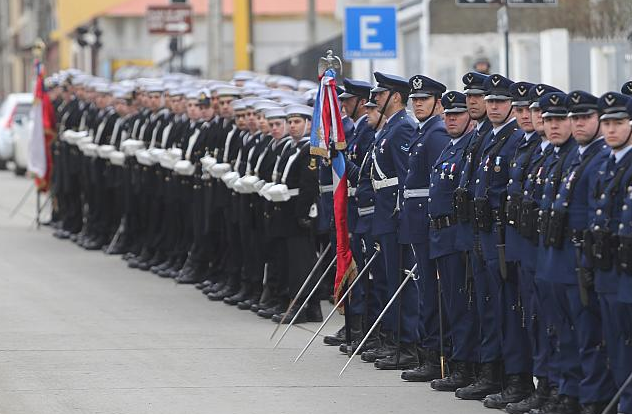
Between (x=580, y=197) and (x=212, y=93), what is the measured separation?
910cm

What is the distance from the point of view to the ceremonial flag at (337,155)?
13992 millimetres

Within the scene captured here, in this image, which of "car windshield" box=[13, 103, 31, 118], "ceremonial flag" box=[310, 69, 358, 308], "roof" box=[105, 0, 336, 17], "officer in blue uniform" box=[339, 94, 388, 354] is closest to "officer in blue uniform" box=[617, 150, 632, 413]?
"officer in blue uniform" box=[339, 94, 388, 354]

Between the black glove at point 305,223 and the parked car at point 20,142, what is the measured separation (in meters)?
21.9

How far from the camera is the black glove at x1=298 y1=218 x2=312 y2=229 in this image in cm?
1612

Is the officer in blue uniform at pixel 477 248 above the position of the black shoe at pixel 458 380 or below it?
above

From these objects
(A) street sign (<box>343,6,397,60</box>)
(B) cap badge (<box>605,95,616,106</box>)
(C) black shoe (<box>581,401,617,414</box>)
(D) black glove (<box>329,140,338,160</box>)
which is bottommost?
(C) black shoe (<box>581,401,617,414</box>)

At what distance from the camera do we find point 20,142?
38.4 m

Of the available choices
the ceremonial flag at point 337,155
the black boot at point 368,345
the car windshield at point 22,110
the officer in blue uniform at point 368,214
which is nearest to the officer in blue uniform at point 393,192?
the officer in blue uniform at point 368,214

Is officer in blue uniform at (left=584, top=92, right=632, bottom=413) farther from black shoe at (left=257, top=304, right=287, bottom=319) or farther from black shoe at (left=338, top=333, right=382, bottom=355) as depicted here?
black shoe at (left=257, top=304, right=287, bottom=319)

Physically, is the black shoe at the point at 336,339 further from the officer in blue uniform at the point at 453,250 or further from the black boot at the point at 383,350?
the officer in blue uniform at the point at 453,250

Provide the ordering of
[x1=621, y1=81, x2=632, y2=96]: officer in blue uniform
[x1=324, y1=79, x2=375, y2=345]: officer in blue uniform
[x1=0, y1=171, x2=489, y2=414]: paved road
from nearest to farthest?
1. [x1=621, y1=81, x2=632, y2=96]: officer in blue uniform
2. [x1=0, y1=171, x2=489, y2=414]: paved road
3. [x1=324, y1=79, x2=375, y2=345]: officer in blue uniform

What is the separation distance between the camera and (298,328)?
15789 mm

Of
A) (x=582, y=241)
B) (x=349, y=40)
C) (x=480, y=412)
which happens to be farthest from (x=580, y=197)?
(x=349, y=40)

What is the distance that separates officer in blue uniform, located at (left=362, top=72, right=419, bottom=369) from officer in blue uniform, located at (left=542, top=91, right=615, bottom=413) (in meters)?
2.71
